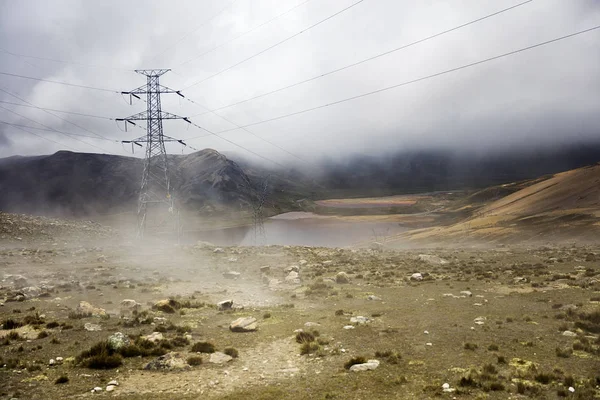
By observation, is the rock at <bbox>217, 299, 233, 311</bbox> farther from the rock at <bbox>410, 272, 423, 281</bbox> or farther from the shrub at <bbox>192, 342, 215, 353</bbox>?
the rock at <bbox>410, 272, 423, 281</bbox>

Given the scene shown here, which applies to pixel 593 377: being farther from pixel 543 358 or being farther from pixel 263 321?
pixel 263 321

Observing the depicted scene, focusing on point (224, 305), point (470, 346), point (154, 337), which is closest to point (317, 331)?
point (470, 346)

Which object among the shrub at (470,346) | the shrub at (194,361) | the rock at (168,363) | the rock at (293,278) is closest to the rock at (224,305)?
the rock at (168,363)

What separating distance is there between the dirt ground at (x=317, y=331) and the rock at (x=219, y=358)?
17 cm

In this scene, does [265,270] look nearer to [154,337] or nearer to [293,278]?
[293,278]

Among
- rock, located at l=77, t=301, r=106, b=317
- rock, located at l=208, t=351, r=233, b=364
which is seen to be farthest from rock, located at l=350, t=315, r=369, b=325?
rock, located at l=77, t=301, r=106, b=317

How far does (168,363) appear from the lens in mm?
10742

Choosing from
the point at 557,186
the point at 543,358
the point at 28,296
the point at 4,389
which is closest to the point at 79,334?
the point at 4,389

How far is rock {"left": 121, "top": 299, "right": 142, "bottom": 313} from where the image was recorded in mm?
17069

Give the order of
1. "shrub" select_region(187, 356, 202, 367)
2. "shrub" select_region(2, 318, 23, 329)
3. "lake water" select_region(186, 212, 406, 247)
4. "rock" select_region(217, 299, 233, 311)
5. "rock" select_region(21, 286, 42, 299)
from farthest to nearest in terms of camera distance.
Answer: "lake water" select_region(186, 212, 406, 247), "rock" select_region(21, 286, 42, 299), "rock" select_region(217, 299, 233, 311), "shrub" select_region(2, 318, 23, 329), "shrub" select_region(187, 356, 202, 367)

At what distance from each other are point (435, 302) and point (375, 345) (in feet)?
24.3

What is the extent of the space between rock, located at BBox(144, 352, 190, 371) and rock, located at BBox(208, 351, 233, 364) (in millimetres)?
790

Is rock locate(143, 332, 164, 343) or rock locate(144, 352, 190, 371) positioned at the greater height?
rock locate(143, 332, 164, 343)

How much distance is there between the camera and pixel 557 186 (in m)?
80.2
